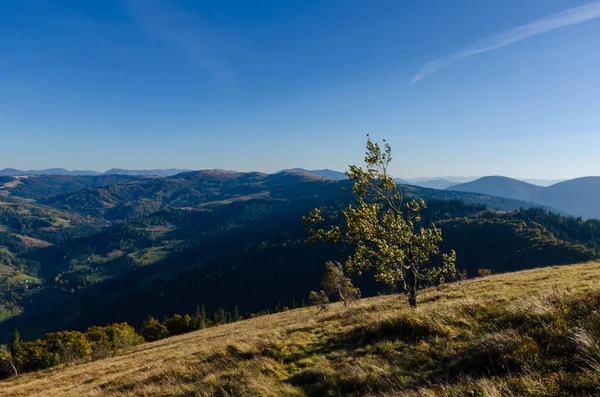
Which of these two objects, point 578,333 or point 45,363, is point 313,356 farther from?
point 45,363

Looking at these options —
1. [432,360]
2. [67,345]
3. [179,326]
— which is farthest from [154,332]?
[432,360]

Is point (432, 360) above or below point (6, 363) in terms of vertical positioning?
above

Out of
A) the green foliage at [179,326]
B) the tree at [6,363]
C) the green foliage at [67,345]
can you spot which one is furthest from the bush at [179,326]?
the tree at [6,363]

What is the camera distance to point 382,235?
1812 centimetres

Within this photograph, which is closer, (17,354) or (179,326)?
(17,354)

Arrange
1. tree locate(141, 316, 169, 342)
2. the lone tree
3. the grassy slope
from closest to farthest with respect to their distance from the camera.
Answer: the grassy slope < the lone tree < tree locate(141, 316, 169, 342)

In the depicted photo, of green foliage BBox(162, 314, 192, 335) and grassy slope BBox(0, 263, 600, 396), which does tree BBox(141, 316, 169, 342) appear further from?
grassy slope BBox(0, 263, 600, 396)

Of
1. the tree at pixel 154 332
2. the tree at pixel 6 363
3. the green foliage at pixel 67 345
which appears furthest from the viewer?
the tree at pixel 154 332

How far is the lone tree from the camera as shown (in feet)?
57.3

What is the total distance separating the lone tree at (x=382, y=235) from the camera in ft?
57.3

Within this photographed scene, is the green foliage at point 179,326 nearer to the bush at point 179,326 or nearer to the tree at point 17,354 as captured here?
the bush at point 179,326

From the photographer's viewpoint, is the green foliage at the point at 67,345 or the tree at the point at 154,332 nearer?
the green foliage at the point at 67,345

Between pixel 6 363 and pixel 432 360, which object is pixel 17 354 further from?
pixel 432 360

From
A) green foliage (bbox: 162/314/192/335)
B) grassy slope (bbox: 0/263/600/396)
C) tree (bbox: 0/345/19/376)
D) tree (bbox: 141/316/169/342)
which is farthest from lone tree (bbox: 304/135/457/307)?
green foliage (bbox: 162/314/192/335)
